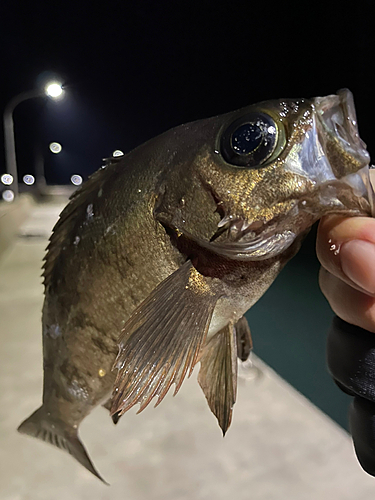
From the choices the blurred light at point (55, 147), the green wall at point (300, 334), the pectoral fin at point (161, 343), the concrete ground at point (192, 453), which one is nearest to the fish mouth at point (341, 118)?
the pectoral fin at point (161, 343)

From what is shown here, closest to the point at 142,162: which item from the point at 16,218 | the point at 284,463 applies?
the point at 284,463

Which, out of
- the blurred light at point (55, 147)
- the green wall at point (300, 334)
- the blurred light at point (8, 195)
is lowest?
the green wall at point (300, 334)

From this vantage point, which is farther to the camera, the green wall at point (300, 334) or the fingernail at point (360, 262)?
the green wall at point (300, 334)

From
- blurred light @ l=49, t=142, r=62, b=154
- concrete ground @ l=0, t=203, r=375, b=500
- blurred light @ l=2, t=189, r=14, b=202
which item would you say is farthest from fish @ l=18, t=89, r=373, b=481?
blurred light @ l=49, t=142, r=62, b=154

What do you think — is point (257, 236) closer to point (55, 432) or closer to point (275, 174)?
point (275, 174)

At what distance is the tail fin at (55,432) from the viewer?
874 mm

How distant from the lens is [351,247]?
0.60 metres

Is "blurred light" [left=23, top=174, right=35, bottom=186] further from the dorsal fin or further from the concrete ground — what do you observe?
the dorsal fin

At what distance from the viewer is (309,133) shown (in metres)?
0.54

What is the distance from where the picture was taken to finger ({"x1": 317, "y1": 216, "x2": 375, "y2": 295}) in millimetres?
583

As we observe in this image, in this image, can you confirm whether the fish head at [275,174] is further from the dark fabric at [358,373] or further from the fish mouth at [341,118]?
the dark fabric at [358,373]

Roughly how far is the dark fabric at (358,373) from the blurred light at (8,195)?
7768 mm

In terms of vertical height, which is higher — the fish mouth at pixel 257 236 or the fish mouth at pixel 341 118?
the fish mouth at pixel 341 118

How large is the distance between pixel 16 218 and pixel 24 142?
469 inches
